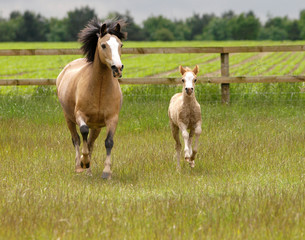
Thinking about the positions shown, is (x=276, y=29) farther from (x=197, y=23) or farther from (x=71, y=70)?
(x=71, y=70)

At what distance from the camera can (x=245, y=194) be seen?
5.87m

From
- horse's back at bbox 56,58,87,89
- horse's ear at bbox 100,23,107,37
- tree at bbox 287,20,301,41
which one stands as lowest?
tree at bbox 287,20,301,41

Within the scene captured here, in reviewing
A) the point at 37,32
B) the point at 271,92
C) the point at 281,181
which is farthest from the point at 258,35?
the point at 281,181

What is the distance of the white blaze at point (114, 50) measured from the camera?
698cm

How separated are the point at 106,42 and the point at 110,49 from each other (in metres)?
0.16

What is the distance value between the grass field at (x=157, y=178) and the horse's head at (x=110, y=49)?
4.98 feet

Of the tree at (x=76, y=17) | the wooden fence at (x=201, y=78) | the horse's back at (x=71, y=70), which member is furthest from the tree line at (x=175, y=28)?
the horse's back at (x=71, y=70)

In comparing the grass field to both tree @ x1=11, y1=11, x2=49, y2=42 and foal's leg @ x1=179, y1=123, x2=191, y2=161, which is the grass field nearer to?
foal's leg @ x1=179, y1=123, x2=191, y2=161

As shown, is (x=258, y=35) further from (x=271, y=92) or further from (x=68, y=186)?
(x=68, y=186)

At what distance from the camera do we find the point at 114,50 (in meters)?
7.16

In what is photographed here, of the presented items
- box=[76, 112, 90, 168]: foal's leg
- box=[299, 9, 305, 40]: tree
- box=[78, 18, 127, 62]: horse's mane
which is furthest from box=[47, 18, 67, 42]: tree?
box=[76, 112, 90, 168]: foal's leg

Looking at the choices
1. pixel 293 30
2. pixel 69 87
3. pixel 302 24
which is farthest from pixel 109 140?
pixel 293 30

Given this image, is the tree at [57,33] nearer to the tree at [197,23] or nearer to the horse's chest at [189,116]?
the tree at [197,23]

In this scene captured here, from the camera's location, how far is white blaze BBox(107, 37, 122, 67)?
698 cm
